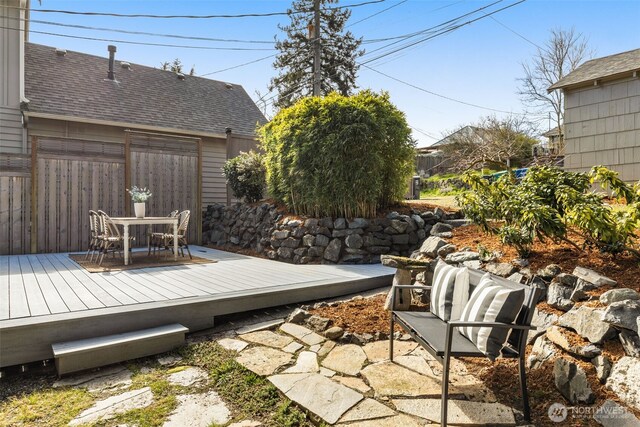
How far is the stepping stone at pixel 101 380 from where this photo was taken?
253 cm

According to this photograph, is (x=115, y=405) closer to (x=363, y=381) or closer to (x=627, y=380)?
(x=363, y=381)

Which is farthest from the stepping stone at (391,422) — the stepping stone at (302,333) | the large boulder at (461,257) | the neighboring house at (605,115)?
the neighboring house at (605,115)

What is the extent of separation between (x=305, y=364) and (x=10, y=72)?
31.6ft

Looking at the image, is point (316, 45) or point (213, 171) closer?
point (213, 171)

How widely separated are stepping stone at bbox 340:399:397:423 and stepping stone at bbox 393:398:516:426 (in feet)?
0.29

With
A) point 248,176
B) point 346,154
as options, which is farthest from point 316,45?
point 346,154

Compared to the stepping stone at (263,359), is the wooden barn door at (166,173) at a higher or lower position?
higher

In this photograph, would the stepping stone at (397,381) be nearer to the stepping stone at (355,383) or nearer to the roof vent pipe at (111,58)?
the stepping stone at (355,383)

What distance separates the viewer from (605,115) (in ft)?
24.2

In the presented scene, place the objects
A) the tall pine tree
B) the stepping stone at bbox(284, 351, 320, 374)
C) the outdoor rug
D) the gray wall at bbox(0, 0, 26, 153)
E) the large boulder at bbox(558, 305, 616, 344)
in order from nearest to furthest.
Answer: the large boulder at bbox(558, 305, 616, 344) → the stepping stone at bbox(284, 351, 320, 374) → the outdoor rug → the gray wall at bbox(0, 0, 26, 153) → the tall pine tree

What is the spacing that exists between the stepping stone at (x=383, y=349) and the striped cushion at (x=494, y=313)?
2.70ft

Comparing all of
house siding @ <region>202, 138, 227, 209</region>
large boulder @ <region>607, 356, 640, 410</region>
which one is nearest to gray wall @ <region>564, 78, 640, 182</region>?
large boulder @ <region>607, 356, 640, 410</region>

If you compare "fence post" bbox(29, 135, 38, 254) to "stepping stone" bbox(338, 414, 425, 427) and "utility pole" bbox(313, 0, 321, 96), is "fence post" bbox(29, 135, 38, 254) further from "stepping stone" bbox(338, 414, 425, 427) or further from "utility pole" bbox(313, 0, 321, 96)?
"stepping stone" bbox(338, 414, 425, 427)

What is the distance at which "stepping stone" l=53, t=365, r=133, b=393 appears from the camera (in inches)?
99.7
